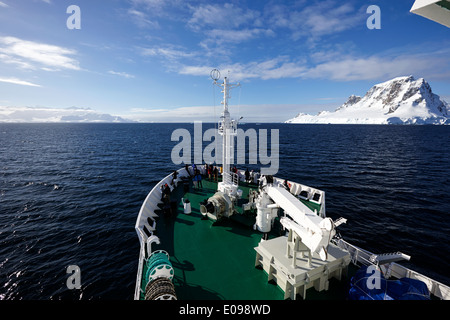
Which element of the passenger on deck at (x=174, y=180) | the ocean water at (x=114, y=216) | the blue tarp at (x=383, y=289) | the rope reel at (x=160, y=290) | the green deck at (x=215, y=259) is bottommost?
the ocean water at (x=114, y=216)

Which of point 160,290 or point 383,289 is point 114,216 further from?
point 383,289

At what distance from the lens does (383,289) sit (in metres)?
8.02

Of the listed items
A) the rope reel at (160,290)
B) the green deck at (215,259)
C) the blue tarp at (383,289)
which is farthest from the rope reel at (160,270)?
the blue tarp at (383,289)

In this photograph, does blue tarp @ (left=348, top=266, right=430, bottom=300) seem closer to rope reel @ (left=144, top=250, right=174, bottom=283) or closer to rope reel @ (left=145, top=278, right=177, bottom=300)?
rope reel @ (left=145, top=278, right=177, bottom=300)

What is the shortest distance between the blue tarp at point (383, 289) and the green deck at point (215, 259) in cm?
148

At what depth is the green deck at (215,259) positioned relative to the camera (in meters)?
9.63

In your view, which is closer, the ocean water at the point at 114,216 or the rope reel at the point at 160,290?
the rope reel at the point at 160,290
